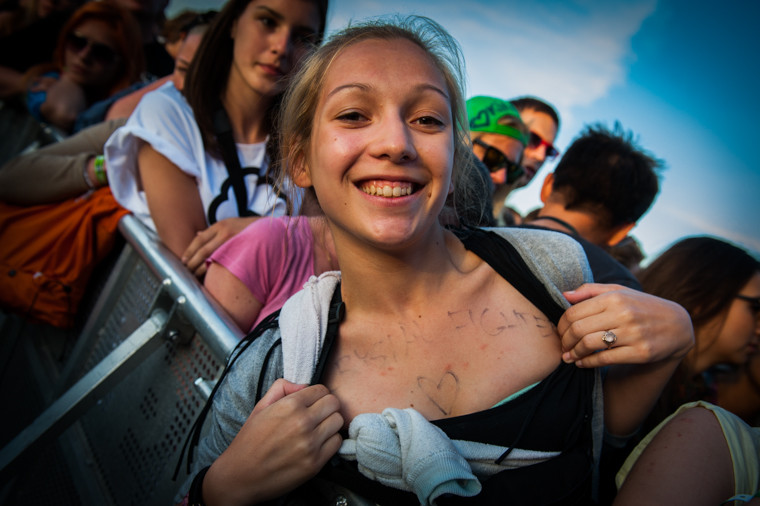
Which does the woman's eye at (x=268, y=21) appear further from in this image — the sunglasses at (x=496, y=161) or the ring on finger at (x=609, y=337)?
the ring on finger at (x=609, y=337)

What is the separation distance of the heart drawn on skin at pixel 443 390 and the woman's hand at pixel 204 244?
1181 mm

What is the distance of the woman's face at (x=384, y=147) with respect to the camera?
3.98 ft

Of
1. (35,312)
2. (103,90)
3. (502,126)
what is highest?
(502,126)

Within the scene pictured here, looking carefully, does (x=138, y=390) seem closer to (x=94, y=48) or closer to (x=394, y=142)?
(x=394, y=142)

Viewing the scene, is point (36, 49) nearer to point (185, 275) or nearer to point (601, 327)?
point (185, 275)

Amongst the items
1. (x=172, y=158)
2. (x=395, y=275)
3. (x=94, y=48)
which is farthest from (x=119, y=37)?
(x=395, y=275)

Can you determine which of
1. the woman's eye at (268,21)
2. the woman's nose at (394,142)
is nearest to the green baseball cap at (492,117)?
the woman's eye at (268,21)

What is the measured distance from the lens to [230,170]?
2.37 metres

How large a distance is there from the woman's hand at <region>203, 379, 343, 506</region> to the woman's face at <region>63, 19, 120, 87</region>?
13.6 ft

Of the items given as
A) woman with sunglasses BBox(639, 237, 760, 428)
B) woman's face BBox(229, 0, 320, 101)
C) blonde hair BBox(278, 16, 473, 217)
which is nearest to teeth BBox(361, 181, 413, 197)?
blonde hair BBox(278, 16, 473, 217)

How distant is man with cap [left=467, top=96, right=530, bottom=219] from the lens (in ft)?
10.9

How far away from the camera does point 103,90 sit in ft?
13.4

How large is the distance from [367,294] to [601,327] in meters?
0.69

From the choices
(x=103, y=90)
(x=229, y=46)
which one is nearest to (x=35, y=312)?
(x=229, y=46)
